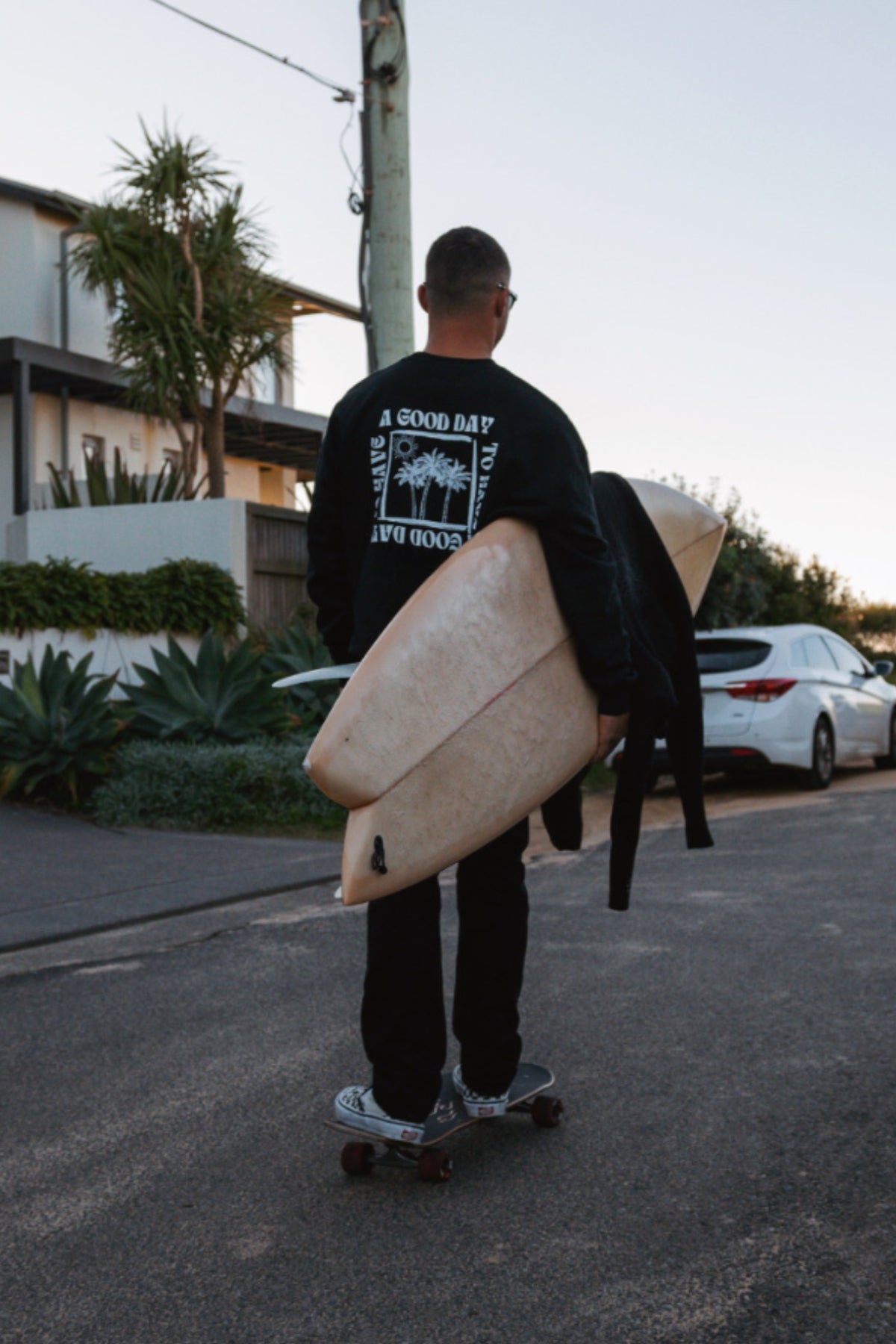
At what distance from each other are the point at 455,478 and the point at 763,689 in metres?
8.82

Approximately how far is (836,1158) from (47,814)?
7419mm

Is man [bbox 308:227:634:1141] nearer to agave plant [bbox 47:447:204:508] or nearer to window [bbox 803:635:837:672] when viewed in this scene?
window [bbox 803:635:837:672]

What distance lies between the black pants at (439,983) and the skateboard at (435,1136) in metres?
0.07

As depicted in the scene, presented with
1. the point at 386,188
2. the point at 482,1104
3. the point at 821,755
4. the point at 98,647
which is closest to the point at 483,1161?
the point at 482,1104

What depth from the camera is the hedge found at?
11.5m

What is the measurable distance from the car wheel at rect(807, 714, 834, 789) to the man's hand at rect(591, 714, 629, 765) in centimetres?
889

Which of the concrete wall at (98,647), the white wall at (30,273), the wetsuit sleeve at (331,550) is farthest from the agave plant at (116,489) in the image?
the wetsuit sleeve at (331,550)

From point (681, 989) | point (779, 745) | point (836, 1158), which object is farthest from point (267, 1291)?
point (779, 745)

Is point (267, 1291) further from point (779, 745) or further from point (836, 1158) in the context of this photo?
point (779, 745)

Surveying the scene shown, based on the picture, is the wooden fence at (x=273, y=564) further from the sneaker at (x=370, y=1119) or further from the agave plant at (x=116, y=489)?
the sneaker at (x=370, y=1119)

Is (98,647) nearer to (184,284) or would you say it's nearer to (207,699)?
(207,699)

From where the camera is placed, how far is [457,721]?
9.66 ft

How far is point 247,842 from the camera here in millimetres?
8758

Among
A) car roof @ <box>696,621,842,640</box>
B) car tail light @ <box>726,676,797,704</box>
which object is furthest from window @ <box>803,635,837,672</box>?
car tail light @ <box>726,676,797,704</box>
